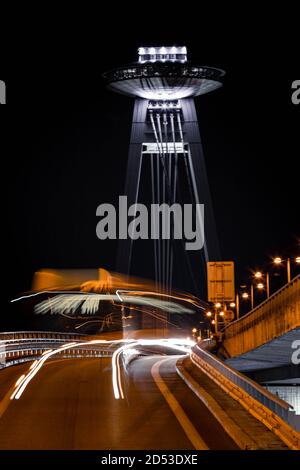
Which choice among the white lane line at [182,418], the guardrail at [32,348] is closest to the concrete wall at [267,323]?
the white lane line at [182,418]

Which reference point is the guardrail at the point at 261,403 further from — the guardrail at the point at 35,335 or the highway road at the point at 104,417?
the guardrail at the point at 35,335

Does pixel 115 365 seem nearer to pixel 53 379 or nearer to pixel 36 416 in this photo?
pixel 53 379

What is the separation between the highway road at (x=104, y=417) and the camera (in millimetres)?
17109

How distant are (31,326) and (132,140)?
52.4ft

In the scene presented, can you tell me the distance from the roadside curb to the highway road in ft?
0.44

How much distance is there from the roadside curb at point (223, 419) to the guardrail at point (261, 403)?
0.53m

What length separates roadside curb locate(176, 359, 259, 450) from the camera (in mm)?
16422

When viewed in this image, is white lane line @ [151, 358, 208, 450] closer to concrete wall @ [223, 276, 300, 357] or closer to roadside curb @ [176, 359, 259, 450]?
roadside curb @ [176, 359, 259, 450]

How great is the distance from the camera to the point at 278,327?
39.4 m

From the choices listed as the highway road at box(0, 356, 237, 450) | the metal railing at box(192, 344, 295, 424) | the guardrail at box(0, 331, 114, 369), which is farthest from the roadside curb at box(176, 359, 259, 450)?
the guardrail at box(0, 331, 114, 369)

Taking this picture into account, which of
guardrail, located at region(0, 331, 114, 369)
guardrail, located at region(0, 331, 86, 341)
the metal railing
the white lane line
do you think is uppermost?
guardrail, located at region(0, 331, 86, 341)

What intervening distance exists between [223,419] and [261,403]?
791 mm

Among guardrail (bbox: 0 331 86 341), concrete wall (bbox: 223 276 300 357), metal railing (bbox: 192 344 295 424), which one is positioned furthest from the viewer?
guardrail (bbox: 0 331 86 341)
